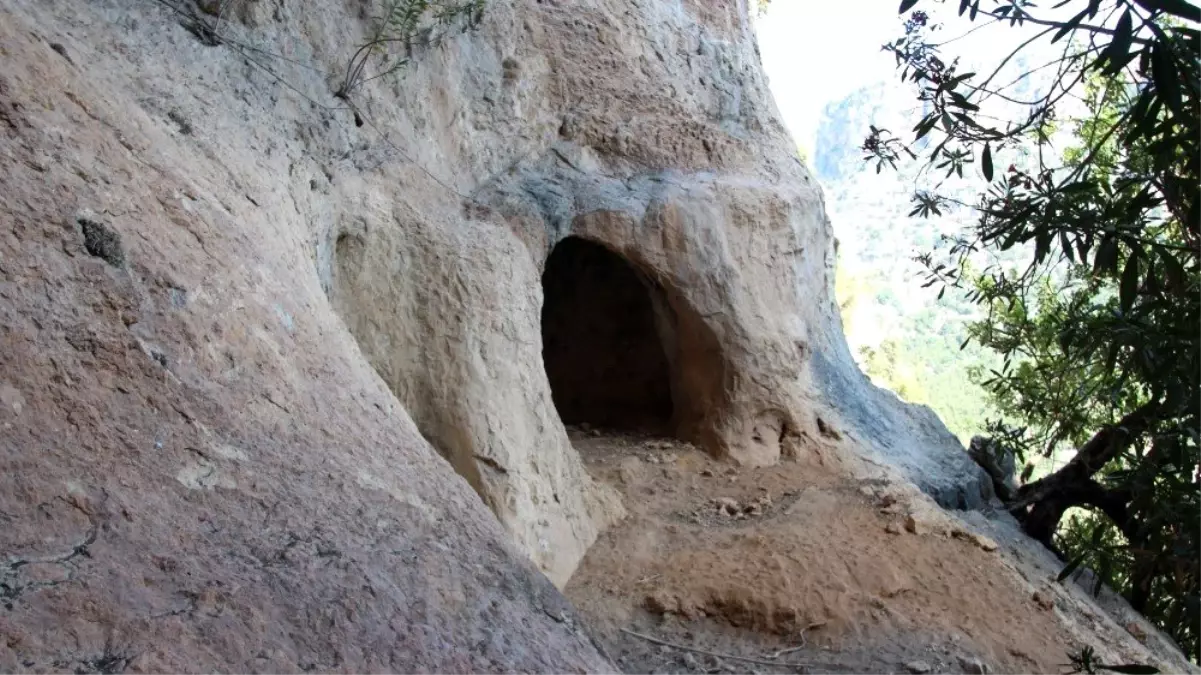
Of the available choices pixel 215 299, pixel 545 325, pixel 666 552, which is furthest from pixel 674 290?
pixel 215 299

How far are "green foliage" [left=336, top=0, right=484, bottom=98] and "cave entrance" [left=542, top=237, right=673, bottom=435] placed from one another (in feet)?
8.20

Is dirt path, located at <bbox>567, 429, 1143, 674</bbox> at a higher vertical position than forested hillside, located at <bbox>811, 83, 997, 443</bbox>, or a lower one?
lower

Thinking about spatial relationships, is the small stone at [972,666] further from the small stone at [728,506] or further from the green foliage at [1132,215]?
the small stone at [728,506]

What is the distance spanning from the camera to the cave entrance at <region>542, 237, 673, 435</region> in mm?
7695

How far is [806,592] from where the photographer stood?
14.5 ft

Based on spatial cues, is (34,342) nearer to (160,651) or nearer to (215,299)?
(215,299)

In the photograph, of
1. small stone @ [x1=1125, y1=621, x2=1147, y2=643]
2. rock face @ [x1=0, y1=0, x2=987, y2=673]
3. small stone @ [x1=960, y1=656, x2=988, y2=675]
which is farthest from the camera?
small stone @ [x1=1125, y1=621, x2=1147, y2=643]

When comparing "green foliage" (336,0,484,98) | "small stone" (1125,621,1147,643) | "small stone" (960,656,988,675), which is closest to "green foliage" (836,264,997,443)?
"small stone" (1125,621,1147,643)

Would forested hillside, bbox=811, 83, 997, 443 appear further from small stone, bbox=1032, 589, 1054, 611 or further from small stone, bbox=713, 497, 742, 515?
small stone, bbox=1032, 589, 1054, 611

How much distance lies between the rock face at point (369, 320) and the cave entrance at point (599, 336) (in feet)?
0.08

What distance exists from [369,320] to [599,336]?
3.41 meters

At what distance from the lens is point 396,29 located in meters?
5.02

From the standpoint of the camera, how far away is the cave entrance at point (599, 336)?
7695 millimetres

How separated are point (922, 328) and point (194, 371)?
22.7 metres
